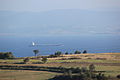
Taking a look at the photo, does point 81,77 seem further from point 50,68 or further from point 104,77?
point 50,68

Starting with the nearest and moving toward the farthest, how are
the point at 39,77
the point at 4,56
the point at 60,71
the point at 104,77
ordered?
the point at 104,77, the point at 39,77, the point at 60,71, the point at 4,56

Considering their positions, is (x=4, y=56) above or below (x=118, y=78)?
above

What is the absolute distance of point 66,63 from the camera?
6888 centimetres

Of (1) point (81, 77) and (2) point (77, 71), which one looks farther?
(2) point (77, 71)

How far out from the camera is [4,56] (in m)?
85.4

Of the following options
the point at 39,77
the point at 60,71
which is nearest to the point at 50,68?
the point at 60,71

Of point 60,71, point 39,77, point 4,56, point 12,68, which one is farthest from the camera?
point 4,56

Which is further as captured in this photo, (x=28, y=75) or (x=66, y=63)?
(x=66, y=63)

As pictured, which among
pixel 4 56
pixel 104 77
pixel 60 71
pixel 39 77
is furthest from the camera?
pixel 4 56

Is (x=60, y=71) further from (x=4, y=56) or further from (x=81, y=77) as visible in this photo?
(x=4, y=56)

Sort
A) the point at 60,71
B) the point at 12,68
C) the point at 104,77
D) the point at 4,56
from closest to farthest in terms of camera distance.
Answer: the point at 104,77
the point at 60,71
the point at 12,68
the point at 4,56

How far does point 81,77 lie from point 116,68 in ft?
34.1

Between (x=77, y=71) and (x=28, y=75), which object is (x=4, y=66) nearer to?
(x=28, y=75)

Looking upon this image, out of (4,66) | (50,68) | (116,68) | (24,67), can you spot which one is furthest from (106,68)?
(4,66)
